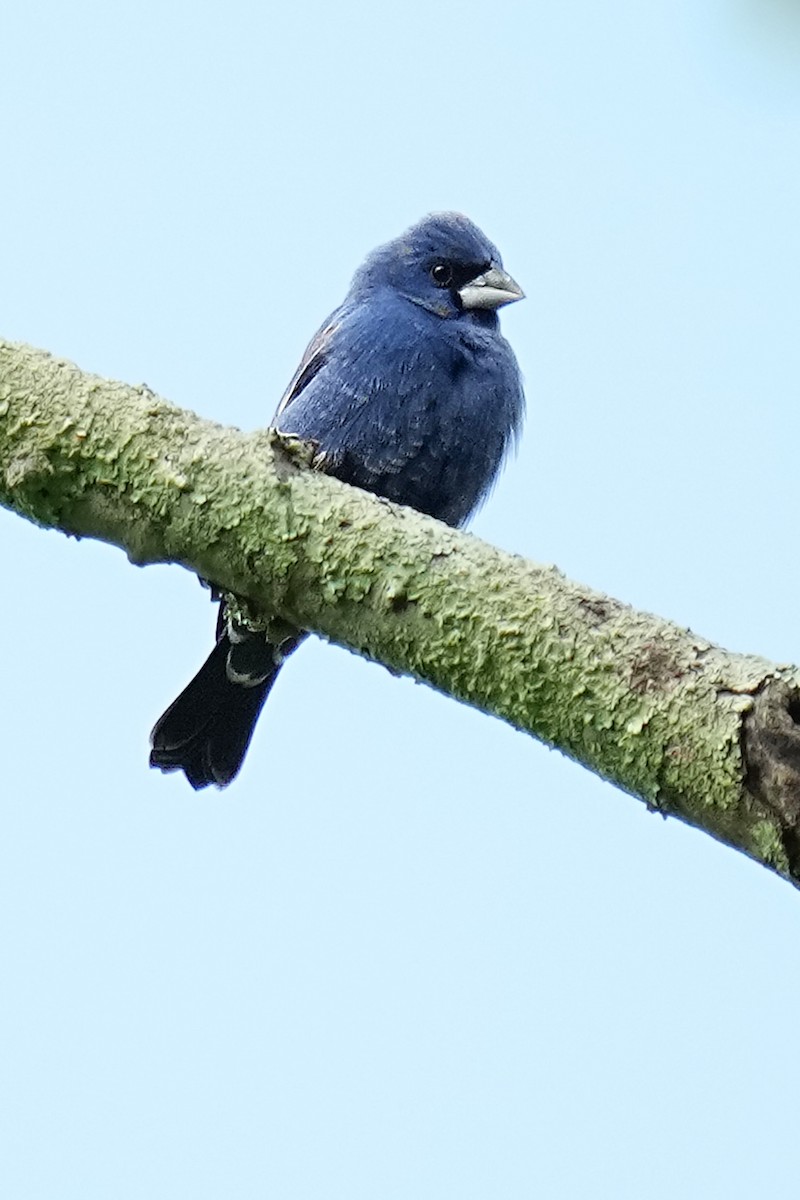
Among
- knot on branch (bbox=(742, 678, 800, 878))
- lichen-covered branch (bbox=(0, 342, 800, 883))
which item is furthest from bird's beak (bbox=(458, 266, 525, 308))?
knot on branch (bbox=(742, 678, 800, 878))

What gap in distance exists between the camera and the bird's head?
17.5 feet

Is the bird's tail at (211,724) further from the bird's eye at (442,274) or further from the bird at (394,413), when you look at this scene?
the bird's eye at (442,274)

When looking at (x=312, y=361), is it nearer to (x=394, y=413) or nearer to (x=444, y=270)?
(x=394, y=413)

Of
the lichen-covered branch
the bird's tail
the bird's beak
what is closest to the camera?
the lichen-covered branch

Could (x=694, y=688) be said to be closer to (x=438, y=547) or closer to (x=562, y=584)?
(x=562, y=584)

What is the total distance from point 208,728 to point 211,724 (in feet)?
0.05

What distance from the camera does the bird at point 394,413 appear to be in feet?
16.1

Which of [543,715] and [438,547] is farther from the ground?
[438,547]

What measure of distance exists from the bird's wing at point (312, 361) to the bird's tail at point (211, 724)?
83 cm

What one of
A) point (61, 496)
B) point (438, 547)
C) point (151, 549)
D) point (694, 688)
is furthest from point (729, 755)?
point (61, 496)

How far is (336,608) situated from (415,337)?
2359mm

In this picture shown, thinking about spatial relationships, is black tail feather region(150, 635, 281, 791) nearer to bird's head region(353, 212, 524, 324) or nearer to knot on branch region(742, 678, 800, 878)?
bird's head region(353, 212, 524, 324)

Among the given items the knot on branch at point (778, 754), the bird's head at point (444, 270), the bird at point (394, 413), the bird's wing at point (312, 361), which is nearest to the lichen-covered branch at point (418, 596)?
the knot on branch at point (778, 754)

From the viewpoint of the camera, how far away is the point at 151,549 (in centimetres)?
297
